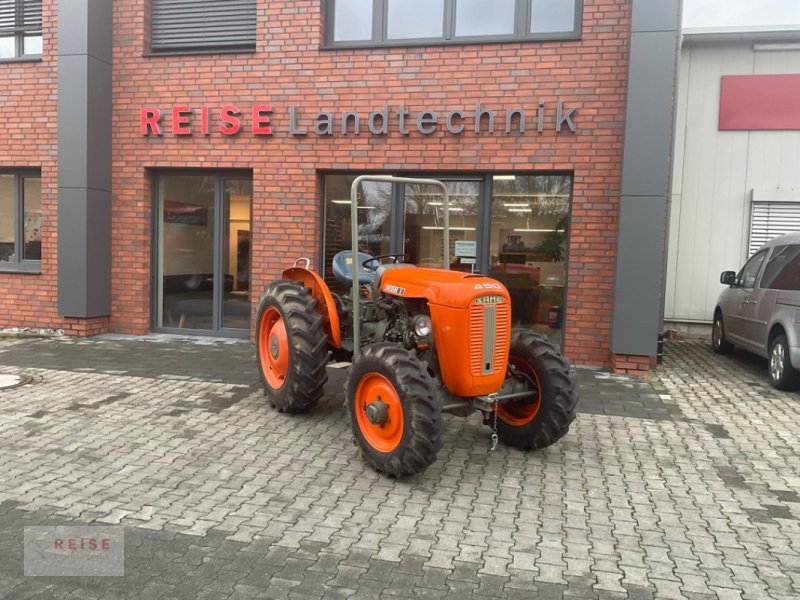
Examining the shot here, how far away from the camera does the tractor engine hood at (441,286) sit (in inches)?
171

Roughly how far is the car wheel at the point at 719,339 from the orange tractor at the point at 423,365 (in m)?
6.10

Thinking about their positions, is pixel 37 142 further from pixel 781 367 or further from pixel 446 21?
pixel 781 367

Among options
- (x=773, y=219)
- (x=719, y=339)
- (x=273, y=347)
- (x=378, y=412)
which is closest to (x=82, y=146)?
(x=273, y=347)

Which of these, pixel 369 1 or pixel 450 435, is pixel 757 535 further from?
pixel 369 1

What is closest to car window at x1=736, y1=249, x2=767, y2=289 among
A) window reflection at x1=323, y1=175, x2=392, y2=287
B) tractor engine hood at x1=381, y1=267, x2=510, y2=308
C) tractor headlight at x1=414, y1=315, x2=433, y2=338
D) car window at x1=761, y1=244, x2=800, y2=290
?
car window at x1=761, y1=244, x2=800, y2=290

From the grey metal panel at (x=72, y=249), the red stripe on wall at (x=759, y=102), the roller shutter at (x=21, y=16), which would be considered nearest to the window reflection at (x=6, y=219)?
the grey metal panel at (x=72, y=249)

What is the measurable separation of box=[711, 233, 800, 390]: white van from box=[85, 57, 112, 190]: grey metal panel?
9080 mm

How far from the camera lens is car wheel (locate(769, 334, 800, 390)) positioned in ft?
23.5

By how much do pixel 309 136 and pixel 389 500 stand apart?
6.02 metres

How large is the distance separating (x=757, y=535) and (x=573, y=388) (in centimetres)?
148

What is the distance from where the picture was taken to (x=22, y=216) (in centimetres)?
991

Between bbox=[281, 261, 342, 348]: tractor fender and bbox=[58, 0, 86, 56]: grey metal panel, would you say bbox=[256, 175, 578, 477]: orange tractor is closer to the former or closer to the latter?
bbox=[281, 261, 342, 348]: tractor fender

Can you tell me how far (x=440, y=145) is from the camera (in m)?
8.39

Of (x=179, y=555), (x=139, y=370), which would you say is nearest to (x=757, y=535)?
(x=179, y=555)
